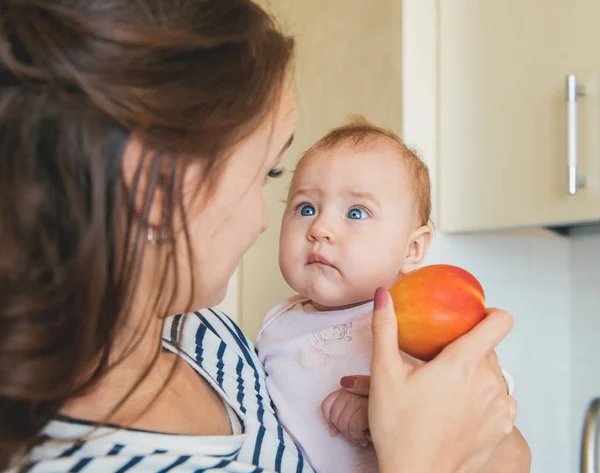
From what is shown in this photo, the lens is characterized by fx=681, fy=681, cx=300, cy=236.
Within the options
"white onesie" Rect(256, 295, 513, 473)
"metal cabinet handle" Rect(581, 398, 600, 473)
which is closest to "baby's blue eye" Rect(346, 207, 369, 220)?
"white onesie" Rect(256, 295, 513, 473)

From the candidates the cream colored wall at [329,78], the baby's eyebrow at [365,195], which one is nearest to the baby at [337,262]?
the baby's eyebrow at [365,195]

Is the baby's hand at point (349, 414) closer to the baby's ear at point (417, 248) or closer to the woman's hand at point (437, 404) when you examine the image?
the woman's hand at point (437, 404)

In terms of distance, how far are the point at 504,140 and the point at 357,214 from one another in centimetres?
54

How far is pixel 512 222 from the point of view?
134 cm

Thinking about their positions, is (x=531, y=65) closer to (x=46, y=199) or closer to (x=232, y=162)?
(x=232, y=162)

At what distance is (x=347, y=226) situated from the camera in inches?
37.9

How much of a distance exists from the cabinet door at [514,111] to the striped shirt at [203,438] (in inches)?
24.9

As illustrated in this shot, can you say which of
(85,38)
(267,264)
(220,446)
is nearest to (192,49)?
(85,38)

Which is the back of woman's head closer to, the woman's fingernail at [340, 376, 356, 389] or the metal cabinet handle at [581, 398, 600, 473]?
the woman's fingernail at [340, 376, 356, 389]

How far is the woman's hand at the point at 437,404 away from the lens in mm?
729

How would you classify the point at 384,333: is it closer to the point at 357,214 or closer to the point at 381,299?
the point at 381,299

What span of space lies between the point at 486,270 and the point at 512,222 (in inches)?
10.2

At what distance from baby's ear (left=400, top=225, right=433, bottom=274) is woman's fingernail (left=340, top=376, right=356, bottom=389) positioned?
0.78ft

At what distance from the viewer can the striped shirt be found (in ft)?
2.00
